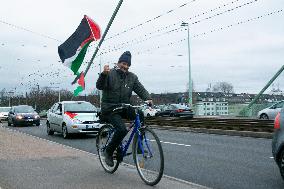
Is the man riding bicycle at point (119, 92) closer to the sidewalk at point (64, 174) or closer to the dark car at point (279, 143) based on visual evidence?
the sidewalk at point (64, 174)

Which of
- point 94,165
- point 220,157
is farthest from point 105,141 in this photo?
point 220,157

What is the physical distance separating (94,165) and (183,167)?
1.63 m

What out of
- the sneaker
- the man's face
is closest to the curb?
the sneaker

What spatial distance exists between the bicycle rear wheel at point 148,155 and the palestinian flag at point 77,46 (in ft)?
33.2

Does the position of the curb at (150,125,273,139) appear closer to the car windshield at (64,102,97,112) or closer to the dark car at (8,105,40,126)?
the car windshield at (64,102,97,112)

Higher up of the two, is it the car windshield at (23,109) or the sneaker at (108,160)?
the car windshield at (23,109)

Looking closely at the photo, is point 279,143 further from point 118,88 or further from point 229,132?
point 229,132

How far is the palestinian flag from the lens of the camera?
52.6 ft

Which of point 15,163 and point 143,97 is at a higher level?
point 143,97

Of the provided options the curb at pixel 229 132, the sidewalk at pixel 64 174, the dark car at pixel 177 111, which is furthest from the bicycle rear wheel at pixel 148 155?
the dark car at pixel 177 111

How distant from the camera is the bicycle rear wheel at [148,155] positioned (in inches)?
227

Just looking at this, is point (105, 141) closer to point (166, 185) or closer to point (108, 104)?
point (108, 104)

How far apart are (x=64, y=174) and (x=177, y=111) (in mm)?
30105

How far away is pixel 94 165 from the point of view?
26.0 ft
